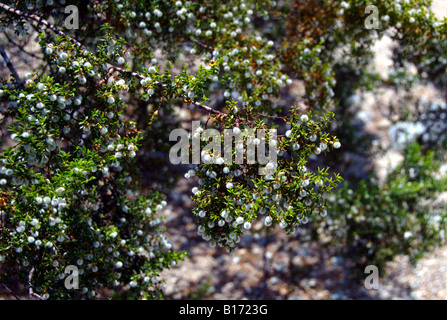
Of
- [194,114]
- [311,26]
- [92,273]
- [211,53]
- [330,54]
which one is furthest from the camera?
[194,114]

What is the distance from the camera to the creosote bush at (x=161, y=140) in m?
2.99

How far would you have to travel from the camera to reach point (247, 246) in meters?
5.60

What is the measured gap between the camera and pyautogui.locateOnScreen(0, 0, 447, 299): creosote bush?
2994 mm

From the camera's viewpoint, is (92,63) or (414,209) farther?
(414,209)

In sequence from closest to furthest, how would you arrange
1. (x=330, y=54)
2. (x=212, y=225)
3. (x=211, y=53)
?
(x=212, y=225) → (x=211, y=53) → (x=330, y=54)

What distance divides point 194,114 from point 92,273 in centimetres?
304

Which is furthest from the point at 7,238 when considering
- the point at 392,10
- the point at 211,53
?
the point at 392,10

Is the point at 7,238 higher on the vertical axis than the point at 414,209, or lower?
lower

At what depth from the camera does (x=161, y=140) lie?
4.58m

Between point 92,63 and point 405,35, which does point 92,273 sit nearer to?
point 92,63

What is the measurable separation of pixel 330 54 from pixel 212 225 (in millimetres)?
2661
